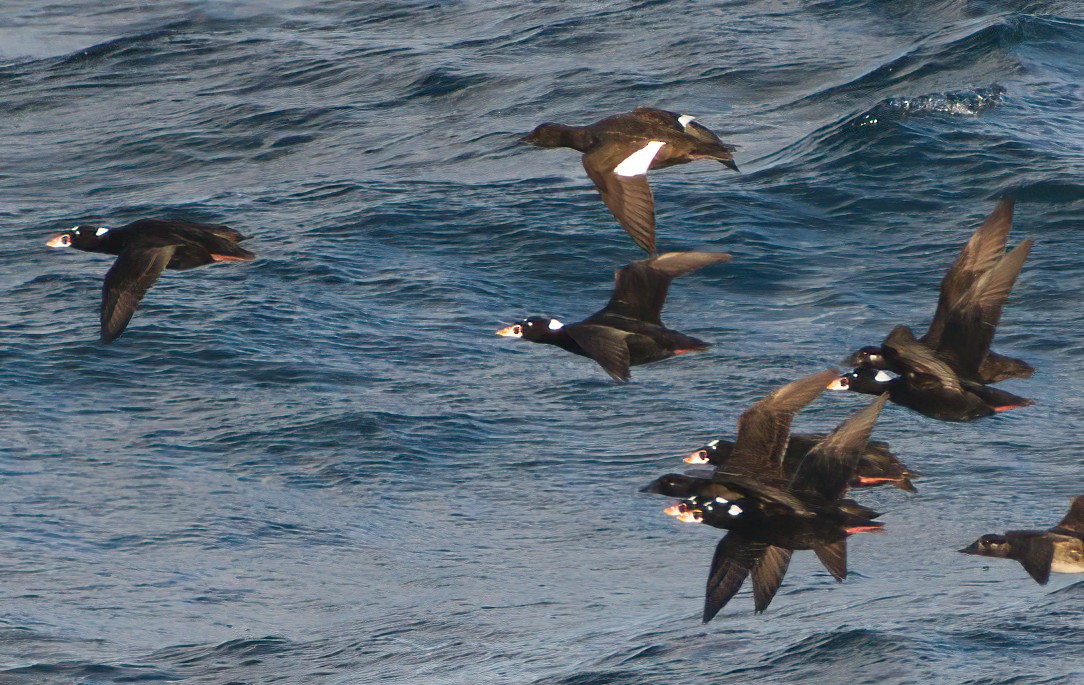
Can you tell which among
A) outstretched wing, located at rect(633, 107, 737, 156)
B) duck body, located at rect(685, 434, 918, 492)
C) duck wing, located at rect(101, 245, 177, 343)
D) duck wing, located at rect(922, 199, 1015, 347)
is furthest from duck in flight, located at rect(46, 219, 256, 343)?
duck wing, located at rect(922, 199, 1015, 347)

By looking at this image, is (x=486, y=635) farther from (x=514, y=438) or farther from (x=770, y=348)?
(x=770, y=348)

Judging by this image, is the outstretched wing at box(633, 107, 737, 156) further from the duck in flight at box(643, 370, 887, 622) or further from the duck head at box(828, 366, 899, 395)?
A: the duck in flight at box(643, 370, 887, 622)

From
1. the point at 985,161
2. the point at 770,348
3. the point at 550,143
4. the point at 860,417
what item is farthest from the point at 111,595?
the point at 985,161

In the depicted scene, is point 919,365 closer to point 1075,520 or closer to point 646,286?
point 1075,520

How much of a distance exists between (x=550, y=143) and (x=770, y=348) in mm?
11334

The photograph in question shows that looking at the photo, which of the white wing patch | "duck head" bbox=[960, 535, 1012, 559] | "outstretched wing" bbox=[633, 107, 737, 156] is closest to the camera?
the white wing patch

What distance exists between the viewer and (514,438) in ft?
80.2

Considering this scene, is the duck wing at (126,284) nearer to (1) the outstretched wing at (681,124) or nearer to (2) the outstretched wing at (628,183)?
(2) the outstretched wing at (628,183)

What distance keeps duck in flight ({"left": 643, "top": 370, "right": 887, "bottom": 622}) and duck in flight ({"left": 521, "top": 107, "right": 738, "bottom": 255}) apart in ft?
4.95

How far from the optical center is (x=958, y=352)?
12.8 m

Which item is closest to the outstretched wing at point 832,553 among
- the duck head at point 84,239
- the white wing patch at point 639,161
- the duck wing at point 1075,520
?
the duck wing at point 1075,520

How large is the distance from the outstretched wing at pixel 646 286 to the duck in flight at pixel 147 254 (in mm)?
2653

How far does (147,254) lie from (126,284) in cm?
29

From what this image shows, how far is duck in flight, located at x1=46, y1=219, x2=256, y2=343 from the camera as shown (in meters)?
12.8
